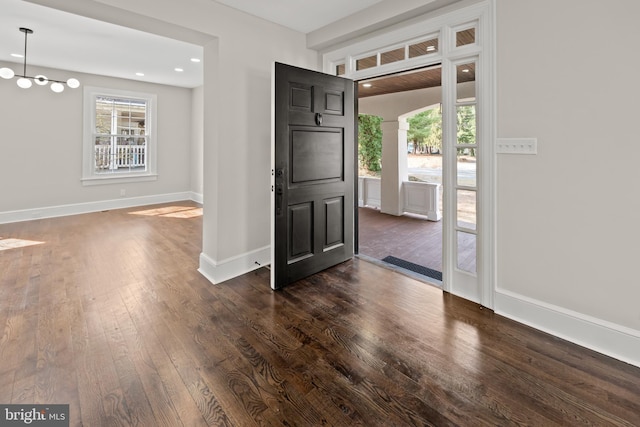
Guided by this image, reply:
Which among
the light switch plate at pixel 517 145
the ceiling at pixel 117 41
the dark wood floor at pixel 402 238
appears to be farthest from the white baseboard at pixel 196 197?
the light switch plate at pixel 517 145

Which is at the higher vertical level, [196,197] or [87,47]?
[87,47]

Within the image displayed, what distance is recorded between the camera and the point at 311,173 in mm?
3330

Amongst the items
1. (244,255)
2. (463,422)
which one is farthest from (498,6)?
(244,255)

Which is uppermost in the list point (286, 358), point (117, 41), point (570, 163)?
point (117, 41)

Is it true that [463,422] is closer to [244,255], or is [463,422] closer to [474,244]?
[474,244]

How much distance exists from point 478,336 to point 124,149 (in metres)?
7.75

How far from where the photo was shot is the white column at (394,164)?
7.05 metres

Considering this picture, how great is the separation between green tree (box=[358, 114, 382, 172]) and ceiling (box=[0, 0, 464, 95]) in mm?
2533

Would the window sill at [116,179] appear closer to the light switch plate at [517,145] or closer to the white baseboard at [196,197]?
the white baseboard at [196,197]

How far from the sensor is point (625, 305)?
2.03 meters

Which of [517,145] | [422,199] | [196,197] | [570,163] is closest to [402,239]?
[422,199]

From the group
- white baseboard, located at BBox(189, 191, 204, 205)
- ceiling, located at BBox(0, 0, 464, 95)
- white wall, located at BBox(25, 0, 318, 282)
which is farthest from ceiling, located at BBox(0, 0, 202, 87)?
white baseboard, located at BBox(189, 191, 204, 205)

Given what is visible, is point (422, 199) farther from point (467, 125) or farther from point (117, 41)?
point (117, 41)

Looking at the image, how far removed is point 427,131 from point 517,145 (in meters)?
7.04
